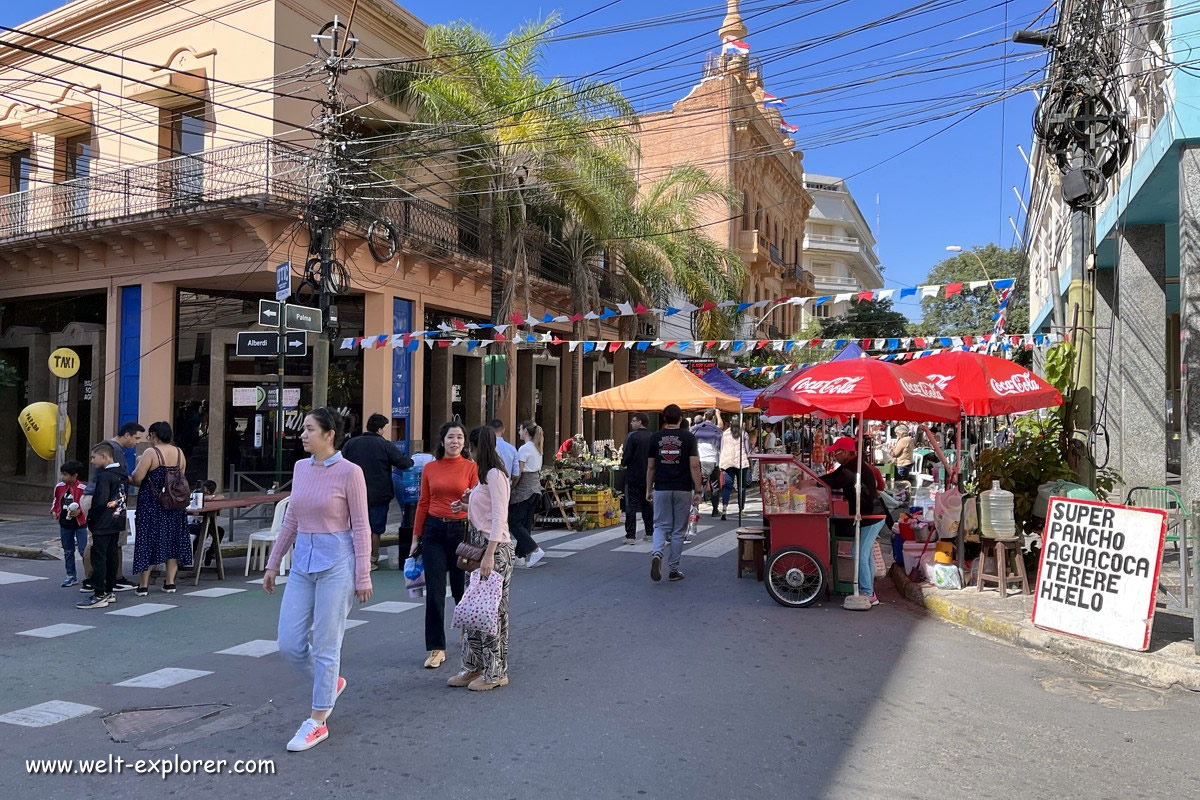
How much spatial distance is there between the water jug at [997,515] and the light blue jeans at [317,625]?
20.8 ft

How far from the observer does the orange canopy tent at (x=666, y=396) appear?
1630 cm

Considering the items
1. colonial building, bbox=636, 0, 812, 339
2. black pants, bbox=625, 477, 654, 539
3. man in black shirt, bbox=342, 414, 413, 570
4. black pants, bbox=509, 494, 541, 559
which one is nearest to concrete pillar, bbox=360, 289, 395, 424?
black pants, bbox=625, 477, 654, 539

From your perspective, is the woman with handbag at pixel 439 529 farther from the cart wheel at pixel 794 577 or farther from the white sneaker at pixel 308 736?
the cart wheel at pixel 794 577

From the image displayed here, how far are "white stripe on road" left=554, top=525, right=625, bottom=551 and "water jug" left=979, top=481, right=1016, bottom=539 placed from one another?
5614 millimetres

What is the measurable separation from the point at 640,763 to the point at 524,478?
6929 millimetres

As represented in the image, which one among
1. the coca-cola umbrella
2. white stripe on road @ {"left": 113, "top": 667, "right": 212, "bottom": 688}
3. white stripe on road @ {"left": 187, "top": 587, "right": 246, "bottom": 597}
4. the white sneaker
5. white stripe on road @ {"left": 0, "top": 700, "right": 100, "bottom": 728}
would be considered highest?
the coca-cola umbrella

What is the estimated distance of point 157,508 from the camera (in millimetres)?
9625

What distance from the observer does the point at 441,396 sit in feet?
69.5

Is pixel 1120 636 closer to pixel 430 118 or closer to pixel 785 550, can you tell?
pixel 785 550

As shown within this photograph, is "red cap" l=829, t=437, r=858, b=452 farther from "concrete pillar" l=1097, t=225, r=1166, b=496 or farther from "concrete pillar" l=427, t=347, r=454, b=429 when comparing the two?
"concrete pillar" l=427, t=347, r=454, b=429

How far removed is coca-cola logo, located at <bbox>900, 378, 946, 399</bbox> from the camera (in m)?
8.90

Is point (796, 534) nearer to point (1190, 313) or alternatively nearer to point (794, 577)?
point (794, 577)

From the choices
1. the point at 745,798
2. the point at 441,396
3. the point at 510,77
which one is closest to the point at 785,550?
the point at 745,798

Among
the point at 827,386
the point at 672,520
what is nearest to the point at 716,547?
the point at 672,520
